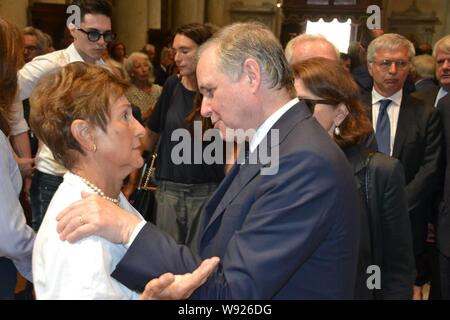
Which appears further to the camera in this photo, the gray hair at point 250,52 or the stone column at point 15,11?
the stone column at point 15,11

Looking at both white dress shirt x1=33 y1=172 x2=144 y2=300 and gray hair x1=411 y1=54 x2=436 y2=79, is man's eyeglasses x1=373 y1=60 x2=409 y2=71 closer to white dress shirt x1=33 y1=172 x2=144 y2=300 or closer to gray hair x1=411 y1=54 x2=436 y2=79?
gray hair x1=411 y1=54 x2=436 y2=79

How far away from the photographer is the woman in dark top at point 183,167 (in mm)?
3549

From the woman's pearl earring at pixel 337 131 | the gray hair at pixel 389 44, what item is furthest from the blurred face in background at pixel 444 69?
the woman's pearl earring at pixel 337 131

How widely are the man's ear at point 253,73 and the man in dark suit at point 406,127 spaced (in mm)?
2280

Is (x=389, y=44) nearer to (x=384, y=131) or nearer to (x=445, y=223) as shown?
(x=384, y=131)

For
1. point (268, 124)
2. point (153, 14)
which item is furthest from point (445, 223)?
point (153, 14)

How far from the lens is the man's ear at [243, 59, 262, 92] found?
5.00ft

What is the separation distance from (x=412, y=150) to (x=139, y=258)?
262cm

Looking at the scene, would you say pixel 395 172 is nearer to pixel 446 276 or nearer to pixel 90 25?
pixel 446 276

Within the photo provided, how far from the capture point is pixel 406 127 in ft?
11.7

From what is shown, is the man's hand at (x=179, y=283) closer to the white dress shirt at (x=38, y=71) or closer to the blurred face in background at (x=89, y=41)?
the white dress shirt at (x=38, y=71)

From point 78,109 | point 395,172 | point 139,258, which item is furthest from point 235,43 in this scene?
point 395,172

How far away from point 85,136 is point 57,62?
68.5 inches

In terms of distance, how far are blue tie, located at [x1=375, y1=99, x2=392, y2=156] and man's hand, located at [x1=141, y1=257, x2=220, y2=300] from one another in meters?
2.52
